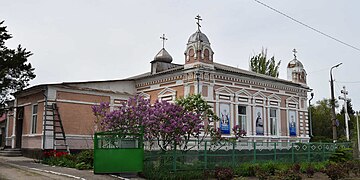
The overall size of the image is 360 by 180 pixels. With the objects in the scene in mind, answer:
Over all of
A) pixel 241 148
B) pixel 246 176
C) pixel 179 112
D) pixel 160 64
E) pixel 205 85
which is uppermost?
pixel 160 64

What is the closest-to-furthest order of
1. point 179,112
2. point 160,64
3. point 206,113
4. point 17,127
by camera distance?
point 179,112
point 206,113
point 17,127
point 160,64

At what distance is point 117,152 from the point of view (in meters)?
14.3

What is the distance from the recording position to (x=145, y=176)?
1448 centimetres

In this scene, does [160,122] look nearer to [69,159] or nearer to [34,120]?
[69,159]

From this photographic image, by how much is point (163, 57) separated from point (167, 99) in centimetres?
444

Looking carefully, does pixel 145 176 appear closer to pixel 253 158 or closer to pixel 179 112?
pixel 179 112

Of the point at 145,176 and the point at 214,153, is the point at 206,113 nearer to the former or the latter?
the point at 214,153

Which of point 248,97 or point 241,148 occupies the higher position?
point 248,97

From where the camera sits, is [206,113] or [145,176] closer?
[145,176]

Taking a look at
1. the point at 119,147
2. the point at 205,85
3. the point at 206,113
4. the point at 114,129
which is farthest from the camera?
the point at 205,85

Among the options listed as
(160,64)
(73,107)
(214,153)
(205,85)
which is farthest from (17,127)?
(214,153)

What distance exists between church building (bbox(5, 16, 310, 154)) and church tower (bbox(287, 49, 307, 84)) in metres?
1.91

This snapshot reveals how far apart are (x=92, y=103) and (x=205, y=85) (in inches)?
273

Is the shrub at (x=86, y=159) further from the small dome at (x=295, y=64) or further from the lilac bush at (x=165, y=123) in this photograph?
the small dome at (x=295, y=64)
